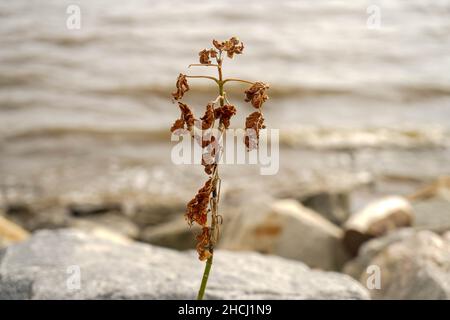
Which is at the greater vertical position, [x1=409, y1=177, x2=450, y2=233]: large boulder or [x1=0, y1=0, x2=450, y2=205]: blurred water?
[x1=0, y1=0, x2=450, y2=205]: blurred water

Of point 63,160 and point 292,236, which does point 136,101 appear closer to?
point 63,160

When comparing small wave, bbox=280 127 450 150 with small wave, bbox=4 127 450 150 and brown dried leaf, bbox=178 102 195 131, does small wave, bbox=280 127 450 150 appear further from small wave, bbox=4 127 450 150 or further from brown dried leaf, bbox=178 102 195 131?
brown dried leaf, bbox=178 102 195 131

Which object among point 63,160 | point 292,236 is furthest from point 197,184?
point 292,236

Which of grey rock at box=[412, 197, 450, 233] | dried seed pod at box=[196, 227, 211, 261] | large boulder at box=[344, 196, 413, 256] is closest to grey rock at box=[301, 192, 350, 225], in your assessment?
grey rock at box=[412, 197, 450, 233]

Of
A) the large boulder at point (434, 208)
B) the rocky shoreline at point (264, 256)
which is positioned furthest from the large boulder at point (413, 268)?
the large boulder at point (434, 208)

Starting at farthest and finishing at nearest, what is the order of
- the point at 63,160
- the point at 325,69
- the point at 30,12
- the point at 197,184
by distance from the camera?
1. the point at 30,12
2. the point at 325,69
3. the point at 63,160
4. the point at 197,184

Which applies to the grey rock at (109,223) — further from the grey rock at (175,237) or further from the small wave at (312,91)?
the small wave at (312,91)
